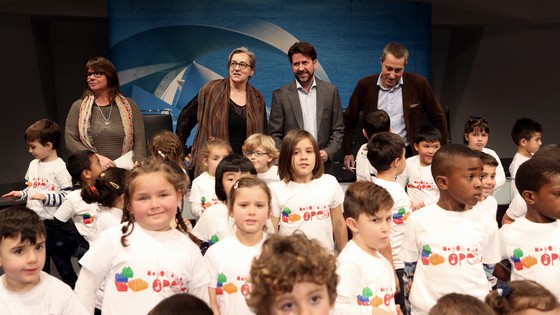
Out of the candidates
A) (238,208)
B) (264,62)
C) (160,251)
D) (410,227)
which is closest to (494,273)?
(410,227)

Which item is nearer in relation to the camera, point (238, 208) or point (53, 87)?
point (238, 208)

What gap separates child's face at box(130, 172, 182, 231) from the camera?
112 inches

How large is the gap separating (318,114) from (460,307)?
3.01 m

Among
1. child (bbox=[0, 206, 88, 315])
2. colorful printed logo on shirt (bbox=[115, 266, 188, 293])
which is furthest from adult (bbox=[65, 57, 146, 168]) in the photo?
child (bbox=[0, 206, 88, 315])

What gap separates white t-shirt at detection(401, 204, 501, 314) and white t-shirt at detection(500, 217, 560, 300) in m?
0.11

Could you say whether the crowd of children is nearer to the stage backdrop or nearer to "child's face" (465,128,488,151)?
"child's face" (465,128,488,151)

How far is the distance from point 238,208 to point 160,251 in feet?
1.69

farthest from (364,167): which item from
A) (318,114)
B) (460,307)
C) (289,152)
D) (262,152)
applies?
(460,307)

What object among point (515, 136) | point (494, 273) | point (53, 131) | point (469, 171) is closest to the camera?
point (469, 171)

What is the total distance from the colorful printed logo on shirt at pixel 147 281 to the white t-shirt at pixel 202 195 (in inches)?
62.8

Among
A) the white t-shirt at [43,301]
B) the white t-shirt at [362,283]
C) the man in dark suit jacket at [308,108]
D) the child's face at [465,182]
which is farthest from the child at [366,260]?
the man in dark suit jacket at [308,108]

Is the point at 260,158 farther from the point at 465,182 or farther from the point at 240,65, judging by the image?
the point at 465,182

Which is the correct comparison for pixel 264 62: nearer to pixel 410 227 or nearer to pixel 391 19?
pixel 391 19

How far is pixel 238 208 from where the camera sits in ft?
10.6
